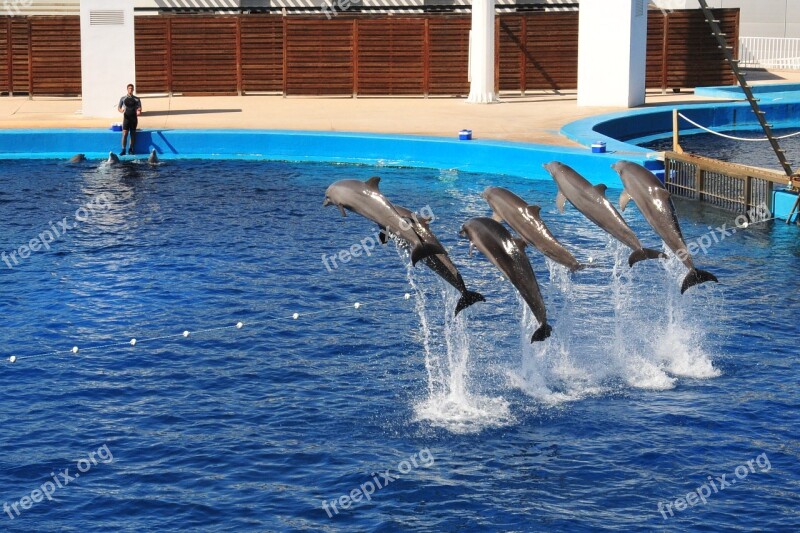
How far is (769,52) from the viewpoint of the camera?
45656mm

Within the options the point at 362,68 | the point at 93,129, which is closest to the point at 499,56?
the point at 362,68

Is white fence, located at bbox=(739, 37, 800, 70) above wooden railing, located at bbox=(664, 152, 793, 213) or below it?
above

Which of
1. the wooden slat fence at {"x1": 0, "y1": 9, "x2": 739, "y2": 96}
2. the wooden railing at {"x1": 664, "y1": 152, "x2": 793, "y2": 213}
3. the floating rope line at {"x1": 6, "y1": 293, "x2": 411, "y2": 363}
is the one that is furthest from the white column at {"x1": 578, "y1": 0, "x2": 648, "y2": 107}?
the floating rope line at {"x1": 6, "y1": 293, "x2": 411, "y2": 363}

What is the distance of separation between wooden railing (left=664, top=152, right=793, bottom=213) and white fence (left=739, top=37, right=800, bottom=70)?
75.2ft

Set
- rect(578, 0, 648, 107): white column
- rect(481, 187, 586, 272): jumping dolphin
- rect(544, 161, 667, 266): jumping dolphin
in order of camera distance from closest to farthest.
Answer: rect(481, 187, 586, 272): jumping dolphin, rect(544, 161, 667, 266): jumping dolphin, rect(578, 0, 648, 107): white column

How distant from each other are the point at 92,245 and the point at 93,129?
31.5 ft

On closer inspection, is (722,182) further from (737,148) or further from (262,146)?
(262,146)

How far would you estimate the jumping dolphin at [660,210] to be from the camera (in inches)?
489

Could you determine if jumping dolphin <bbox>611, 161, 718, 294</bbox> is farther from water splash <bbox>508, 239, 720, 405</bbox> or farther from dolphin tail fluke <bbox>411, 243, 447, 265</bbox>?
dolphin tail fluke <bbox>411, 243, 447, 265</bbox>

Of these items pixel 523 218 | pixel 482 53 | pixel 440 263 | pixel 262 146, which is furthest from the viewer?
pixel 482 53

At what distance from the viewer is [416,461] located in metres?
11.7

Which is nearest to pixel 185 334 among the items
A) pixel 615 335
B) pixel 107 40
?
pixel 615 335

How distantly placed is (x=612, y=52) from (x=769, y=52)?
16.0 meters

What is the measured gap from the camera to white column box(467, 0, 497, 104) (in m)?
32.7
